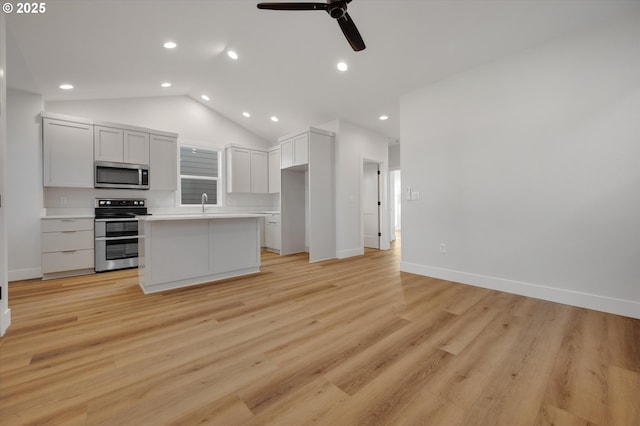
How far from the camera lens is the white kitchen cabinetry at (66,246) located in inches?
150

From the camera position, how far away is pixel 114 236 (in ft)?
14.1

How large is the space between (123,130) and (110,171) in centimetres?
78

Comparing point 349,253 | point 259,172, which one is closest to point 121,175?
point 259,172

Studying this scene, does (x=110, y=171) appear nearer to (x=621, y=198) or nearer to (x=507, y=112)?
(x=507, y=112)

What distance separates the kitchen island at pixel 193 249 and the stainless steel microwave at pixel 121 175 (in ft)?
5.67

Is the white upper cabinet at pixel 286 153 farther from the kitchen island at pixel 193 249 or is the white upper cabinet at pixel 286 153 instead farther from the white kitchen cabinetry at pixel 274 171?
the kitchen island at pixel 193 249

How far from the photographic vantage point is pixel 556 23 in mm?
2584

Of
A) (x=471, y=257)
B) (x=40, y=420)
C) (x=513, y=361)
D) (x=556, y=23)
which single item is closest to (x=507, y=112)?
(x=556, y=23)

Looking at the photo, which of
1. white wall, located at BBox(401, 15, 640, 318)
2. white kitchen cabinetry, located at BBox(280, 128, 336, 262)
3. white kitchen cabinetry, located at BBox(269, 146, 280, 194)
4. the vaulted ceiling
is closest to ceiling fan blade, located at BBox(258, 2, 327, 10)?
the vaulted ceiling

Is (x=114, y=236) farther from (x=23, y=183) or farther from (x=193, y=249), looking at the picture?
(x=193, y=249)

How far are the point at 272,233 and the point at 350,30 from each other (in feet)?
15.2

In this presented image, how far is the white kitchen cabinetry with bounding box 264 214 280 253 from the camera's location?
5.96 metres

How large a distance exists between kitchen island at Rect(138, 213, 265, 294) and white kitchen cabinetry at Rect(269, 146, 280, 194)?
269cm

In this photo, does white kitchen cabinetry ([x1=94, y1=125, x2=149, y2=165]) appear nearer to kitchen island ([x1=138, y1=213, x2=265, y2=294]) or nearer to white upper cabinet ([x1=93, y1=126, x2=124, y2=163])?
→ white upper cabinet ([x1=93, y1=126, x2=124, y2=163])
